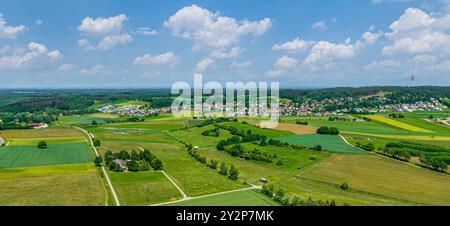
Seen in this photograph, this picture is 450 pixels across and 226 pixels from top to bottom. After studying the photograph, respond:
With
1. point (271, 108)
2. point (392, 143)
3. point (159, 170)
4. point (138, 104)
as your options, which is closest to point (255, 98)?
point (271, 108)

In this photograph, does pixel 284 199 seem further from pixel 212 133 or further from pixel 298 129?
pixel 298 129

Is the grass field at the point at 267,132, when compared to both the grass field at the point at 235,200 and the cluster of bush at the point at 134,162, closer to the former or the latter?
the cluster of bush at the point at 134,162

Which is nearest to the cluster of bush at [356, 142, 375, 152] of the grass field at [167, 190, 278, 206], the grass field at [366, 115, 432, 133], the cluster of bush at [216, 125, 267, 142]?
the cluster of bush at [216, 125, 267, 142]

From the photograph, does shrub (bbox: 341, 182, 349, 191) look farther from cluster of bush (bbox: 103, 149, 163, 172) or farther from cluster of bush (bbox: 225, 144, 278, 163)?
→ cluster of bush (bbox: 103, 149, 163, 172)

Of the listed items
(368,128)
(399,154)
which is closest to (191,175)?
(399,154)

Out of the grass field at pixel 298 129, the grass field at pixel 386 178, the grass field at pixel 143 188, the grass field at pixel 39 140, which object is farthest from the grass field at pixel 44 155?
the grass field at pixel 298 129

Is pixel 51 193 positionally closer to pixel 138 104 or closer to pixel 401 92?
pixel 138 104
